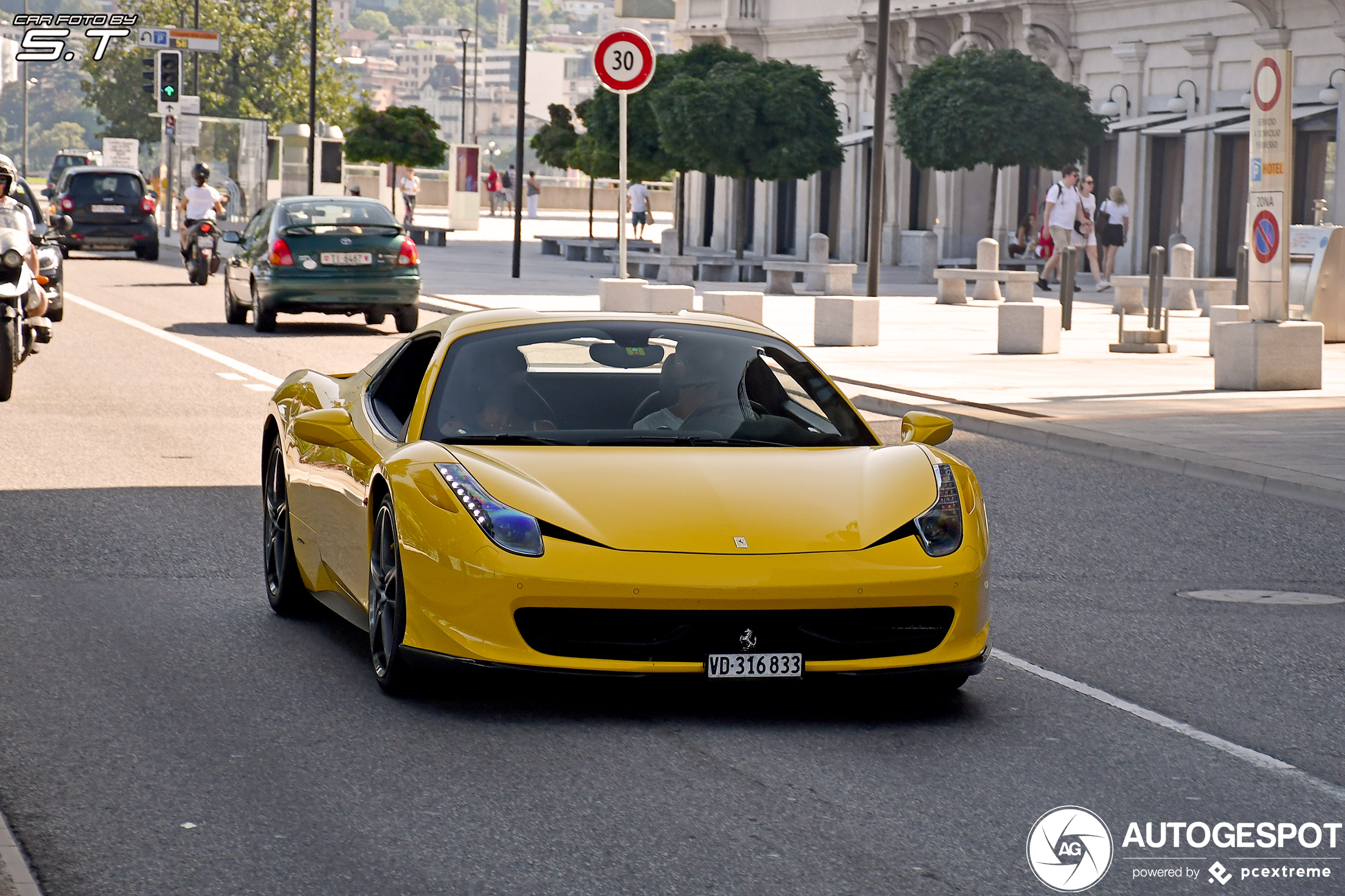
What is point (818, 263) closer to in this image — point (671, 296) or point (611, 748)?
point (671, 296)

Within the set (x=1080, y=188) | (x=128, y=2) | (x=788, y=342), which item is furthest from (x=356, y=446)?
(x=128, y=2)

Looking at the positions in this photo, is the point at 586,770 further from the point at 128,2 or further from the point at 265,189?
the point at 128,2

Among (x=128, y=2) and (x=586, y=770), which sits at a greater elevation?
(x=128, y=2)

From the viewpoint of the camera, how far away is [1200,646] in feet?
25.9

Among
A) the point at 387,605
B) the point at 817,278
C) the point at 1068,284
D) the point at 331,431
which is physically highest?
the point at 1068,284

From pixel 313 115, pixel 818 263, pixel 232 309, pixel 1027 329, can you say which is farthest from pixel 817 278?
pixel 313 115

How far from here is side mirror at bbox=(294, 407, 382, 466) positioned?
24.1ft

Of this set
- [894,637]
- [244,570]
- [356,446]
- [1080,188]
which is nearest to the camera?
[894,637]

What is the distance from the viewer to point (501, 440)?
22.3 feet

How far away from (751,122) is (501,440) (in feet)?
121

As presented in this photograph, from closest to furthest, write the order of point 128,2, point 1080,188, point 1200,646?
point 1200,646 → point 1080,188 → point 128,2

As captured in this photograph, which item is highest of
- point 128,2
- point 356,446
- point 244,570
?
point 128,2

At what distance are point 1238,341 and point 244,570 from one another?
11.3m

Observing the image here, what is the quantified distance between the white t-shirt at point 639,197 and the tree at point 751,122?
19264mm
